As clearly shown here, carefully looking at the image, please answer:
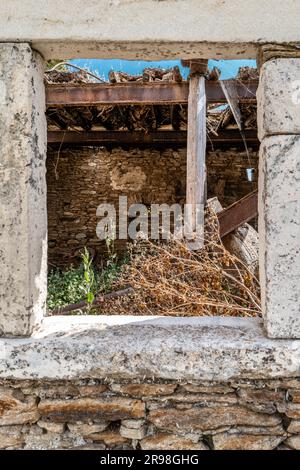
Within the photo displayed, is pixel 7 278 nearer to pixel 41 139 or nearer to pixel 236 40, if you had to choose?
pixel 41 139

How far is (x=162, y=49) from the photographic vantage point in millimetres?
1730

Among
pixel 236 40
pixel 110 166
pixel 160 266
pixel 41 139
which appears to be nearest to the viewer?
pixel 236 40

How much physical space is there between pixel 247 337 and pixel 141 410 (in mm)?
563

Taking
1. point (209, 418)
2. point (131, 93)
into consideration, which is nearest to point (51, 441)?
point (209, 418)

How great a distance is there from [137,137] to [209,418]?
5.88 m

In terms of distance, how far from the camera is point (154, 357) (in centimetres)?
162

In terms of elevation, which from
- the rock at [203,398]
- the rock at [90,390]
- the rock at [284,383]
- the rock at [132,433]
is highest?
the rock at [284,383]

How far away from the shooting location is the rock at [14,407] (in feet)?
5.46

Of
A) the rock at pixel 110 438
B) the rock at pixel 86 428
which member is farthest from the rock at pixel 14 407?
the rock at pixel 110 438

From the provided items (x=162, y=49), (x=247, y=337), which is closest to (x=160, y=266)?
(x=247, y=337)

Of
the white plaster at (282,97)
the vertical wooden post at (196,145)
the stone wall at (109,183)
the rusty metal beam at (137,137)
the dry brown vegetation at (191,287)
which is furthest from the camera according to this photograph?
the stone wall at (109,183)

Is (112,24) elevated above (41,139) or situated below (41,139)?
above

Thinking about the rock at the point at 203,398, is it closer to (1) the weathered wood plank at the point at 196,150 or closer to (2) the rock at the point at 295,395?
(2) the rock at the point at 295,395

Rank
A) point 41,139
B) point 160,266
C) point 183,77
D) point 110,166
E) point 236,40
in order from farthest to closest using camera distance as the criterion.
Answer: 1. point 110,166
2. point 183,77
3. point 160,266
4. point 41,139
5. point 236,40
